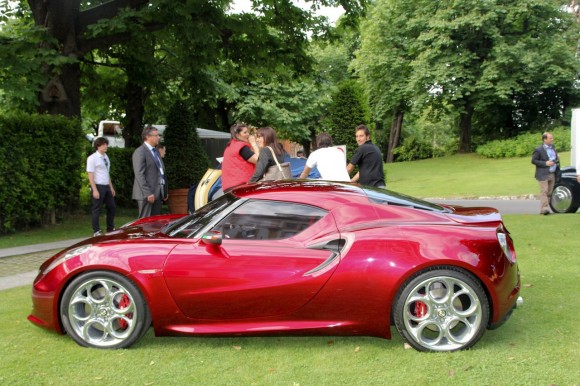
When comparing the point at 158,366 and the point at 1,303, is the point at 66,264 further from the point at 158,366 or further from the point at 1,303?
the point at 1,303

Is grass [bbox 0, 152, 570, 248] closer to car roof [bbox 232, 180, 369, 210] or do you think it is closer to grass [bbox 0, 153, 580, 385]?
grass [bbox 0, 153, 580, 385]

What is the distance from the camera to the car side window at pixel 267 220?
470cm

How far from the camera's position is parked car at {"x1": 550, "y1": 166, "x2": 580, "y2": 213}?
1357 centimetres

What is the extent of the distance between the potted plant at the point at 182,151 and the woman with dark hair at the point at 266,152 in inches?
402

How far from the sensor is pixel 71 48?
13531mm

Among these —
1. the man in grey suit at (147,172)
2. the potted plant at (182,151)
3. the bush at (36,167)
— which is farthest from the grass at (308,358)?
the potted plant at (182,151)

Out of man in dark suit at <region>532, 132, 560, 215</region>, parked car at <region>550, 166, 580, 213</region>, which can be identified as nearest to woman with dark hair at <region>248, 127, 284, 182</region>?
man in dark suit at <region>532, 132, 560, 215</region>

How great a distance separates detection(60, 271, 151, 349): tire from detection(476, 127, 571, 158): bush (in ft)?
118

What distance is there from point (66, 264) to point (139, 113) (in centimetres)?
1554

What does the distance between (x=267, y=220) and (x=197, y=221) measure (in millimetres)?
658

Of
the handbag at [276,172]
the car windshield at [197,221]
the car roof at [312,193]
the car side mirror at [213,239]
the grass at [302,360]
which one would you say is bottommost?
the grass at [302,360]

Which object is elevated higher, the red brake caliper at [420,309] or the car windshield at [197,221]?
the car windshield at [197,221]

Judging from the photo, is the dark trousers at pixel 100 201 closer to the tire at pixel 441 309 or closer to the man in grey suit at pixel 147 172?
the man in grey suit at pixel 147 172

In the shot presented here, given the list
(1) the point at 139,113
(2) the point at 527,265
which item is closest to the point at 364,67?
(1) the point at 139,113
